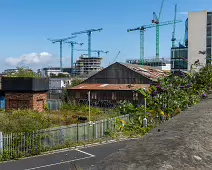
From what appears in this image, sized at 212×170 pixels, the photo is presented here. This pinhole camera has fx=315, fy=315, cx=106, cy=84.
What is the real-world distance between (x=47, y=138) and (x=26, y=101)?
19.9ft

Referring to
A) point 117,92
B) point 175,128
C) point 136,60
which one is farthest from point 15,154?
point 136,60

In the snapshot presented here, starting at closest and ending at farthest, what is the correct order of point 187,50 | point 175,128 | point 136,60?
point 175,128
point 187,50
point 136,60

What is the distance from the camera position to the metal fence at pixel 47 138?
15383mm

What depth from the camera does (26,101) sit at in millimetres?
22188

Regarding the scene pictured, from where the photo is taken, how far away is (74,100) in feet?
109

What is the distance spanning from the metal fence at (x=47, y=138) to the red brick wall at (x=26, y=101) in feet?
15.9

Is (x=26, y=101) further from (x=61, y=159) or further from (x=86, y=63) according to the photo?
(x=86, y=63)

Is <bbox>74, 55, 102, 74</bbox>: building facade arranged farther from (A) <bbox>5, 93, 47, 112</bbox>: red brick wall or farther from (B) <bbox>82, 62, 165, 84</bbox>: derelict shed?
(A) <bbox>5, 93, 47, 112</bbox>: red brick wall

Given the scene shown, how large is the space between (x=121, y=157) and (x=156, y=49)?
124 meters

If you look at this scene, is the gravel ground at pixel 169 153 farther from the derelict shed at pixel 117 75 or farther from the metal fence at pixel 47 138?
the derelict shed at pixel 117 75

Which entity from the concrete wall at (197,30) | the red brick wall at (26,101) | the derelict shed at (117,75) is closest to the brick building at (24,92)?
the red brick wall at (26,101)

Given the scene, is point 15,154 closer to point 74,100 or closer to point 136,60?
point 74,100

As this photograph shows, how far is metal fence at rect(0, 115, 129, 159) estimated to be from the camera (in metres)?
15.4

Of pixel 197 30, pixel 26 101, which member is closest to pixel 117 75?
pixel 26 101
